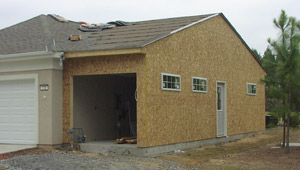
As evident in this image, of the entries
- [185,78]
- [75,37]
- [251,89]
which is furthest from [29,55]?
[251,89]

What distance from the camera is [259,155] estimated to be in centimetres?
1395

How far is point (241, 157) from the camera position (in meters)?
13.5

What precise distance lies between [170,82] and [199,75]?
2.27 meters

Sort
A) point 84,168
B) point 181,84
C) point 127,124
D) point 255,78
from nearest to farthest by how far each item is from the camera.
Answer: point 84,168
point 181,84
point 127,124
point 255,78

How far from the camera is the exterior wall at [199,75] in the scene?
43.8 ft

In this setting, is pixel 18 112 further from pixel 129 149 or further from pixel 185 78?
pixel 185 78

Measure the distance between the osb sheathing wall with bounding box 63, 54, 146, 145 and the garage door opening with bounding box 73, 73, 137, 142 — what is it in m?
0.37

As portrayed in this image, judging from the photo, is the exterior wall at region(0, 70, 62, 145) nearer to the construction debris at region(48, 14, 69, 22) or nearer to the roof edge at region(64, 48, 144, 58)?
the roof edge at region(64, 48, 144, 58)

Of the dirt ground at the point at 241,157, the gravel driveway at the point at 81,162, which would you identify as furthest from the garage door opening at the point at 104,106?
the dirt ground at the point at 241,157

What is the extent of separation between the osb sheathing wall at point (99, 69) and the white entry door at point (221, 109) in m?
5.67

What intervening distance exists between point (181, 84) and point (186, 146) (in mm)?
2124

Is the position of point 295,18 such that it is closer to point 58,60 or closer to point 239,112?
point 239,112

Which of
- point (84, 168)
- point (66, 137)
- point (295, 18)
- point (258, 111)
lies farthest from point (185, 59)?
point (258, 111)

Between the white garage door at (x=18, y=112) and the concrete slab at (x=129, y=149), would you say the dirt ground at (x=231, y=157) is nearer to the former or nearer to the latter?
the concrete slab at (x=129, y=149)
